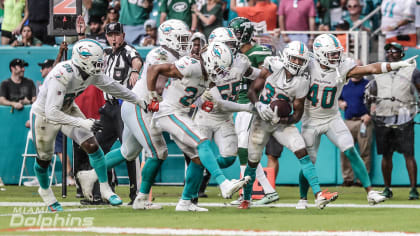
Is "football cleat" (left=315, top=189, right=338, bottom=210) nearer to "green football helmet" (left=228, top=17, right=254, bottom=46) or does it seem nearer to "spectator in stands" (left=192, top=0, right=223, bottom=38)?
"green football helmet" (left=228, top=17, right=254, bottom=46)

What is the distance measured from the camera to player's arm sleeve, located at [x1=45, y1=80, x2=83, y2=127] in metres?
8.40

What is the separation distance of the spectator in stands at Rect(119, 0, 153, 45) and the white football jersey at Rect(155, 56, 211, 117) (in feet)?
22.9

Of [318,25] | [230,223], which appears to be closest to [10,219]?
[230,223]

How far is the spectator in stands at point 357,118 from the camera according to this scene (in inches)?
529

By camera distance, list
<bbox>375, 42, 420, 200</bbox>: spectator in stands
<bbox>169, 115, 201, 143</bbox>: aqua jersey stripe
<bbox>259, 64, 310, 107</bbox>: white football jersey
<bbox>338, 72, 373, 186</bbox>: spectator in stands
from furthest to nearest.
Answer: <bbox>338, 72, 373, 186</bbox>: spectator in stands, <bbox>375, 42, 420, 200</bbox>: spectator in stands, <bbox>259, 64, 310, 107</bbox>: white football jersey, <bbox>169, 115, 201, 143</bbox>: aqua jersey stripe

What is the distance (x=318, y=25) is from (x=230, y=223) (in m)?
8.40

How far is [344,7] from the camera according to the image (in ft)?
49.9

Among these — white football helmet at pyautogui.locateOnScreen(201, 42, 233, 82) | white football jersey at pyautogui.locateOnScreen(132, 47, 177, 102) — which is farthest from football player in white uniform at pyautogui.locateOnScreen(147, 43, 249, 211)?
white football jersey at pyautogui.locateOnScreen(132, 47, 177, 102)

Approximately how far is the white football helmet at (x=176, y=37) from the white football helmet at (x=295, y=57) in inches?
41.7

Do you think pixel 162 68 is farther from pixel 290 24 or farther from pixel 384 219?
pixel 290 24

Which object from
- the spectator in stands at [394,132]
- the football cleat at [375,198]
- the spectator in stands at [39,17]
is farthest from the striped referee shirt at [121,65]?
the spectator in stands at [39,17]

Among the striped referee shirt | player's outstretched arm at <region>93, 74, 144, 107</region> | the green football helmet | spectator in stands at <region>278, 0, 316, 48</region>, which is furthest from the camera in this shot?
spectator in stands at <region>278, 0, 316, 48</region>

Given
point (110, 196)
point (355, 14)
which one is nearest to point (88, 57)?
point (110, 196)

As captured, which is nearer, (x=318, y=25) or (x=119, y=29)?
(x=119, y=29)
